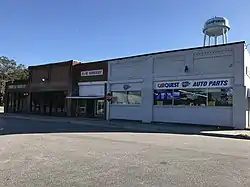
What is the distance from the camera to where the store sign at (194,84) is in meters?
→ 22.4

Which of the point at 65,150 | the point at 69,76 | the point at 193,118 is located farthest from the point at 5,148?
the point at 69,76

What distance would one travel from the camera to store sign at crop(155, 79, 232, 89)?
22438 mm

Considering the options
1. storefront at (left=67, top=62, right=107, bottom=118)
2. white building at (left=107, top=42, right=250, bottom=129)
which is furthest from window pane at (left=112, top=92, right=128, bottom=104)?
storefront at (left=67, top=62, right=107, bottom=118)

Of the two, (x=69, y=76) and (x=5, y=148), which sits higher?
(x=69, y=76)

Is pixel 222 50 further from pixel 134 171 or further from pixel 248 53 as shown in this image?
pixel 134 171

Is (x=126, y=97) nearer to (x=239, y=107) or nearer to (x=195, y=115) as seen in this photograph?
(x=195, y=115)

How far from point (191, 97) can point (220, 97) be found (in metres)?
2.36

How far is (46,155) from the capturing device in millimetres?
9555

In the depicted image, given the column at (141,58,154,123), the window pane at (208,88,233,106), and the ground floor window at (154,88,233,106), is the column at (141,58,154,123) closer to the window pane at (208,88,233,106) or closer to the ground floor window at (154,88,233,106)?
the ground floor window at (154,88,233,106)

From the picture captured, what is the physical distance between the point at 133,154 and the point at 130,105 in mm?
17875

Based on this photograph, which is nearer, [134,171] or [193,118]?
[134,171]

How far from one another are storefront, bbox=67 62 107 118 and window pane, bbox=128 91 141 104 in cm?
308

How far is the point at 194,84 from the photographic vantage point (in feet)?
78.4

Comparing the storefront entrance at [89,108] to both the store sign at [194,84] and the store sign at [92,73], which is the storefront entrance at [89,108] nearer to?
the store sign at [92,73]
